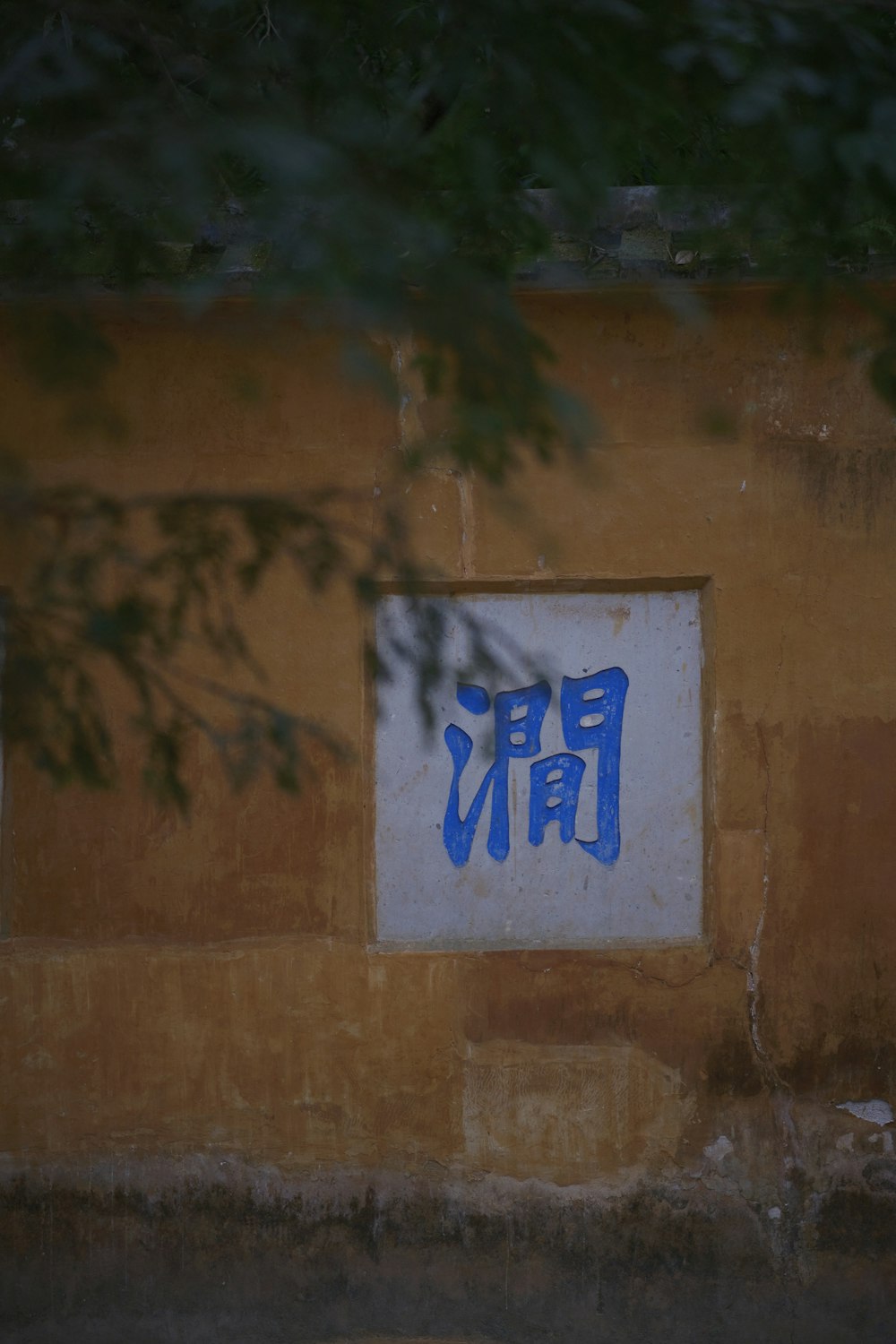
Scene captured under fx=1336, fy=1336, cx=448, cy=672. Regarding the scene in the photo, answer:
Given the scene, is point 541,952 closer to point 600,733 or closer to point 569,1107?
point 569,1107

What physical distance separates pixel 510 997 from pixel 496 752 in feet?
2.46

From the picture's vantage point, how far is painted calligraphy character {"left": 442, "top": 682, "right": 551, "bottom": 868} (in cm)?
416

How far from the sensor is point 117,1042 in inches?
161

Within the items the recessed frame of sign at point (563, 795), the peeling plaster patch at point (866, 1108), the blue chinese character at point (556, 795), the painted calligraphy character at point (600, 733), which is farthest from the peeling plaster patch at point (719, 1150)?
the blue chinese character at point (556, 795)

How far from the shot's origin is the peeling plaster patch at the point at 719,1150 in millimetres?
4090

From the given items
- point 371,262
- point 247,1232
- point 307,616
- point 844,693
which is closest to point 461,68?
point 371,262

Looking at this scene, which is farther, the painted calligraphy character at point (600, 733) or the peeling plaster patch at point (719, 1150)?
the painted calligraphy character at point (600, 733)

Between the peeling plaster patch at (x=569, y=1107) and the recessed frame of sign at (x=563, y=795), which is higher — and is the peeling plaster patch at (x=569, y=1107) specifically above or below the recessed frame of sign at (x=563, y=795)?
below

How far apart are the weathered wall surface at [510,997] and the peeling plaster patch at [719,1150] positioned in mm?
14


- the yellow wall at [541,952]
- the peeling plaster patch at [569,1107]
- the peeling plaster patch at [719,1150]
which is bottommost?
the peeling plaster patch at [719,1150]

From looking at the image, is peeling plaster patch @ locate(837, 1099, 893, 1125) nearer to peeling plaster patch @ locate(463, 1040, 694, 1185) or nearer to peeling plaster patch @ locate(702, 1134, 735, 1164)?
peeling plaster patch @ locate(702, 1134, 735, 1164)

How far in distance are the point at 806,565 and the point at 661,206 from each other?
7.36ft

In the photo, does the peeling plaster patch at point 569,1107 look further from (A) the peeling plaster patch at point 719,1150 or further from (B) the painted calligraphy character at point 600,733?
(B) the painted calligraphy character at point 600,733

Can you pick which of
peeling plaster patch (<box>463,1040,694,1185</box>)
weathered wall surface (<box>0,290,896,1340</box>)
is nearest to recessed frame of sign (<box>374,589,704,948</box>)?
weathered wall surface (<box>0,290,896,1340</box>)
